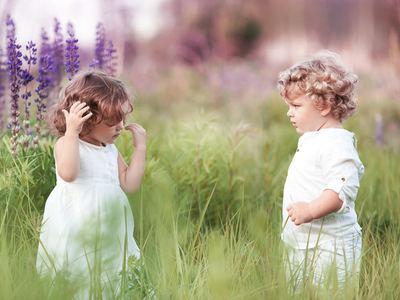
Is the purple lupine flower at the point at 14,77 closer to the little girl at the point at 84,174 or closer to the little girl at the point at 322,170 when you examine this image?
the little girl at the point at 84,174

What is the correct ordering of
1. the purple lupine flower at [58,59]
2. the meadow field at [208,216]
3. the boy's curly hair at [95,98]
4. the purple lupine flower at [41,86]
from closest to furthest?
the meadow field at [208,216] → the boy's curly hair at [95,98] → the purple lupine flower at [41,86] → the purple lupine flower at [58,59]

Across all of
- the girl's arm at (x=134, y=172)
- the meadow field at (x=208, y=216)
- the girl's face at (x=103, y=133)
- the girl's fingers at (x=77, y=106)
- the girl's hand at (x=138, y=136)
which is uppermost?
the girl's fingers at (x=77, y=106)

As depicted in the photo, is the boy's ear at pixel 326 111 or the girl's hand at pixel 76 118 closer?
the girl's hand at pixel 76 118

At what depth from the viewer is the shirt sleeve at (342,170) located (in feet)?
4.81

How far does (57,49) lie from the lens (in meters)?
2.38

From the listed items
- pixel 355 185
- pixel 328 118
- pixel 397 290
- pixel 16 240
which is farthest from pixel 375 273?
pixel 16 240

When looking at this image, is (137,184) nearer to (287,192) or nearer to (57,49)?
(287,192)

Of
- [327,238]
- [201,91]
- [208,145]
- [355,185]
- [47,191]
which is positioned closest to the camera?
[355,185]

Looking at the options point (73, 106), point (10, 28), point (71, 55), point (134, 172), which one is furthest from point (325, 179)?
point (10, 28)

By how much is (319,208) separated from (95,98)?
1.00 meters

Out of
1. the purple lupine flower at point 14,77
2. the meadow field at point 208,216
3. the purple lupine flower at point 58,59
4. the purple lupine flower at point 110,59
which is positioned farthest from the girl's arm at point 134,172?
the purple lupine flower at point 58,59

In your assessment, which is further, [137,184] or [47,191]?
[47,191]

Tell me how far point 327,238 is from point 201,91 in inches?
247

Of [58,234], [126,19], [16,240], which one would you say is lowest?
[16,240]
